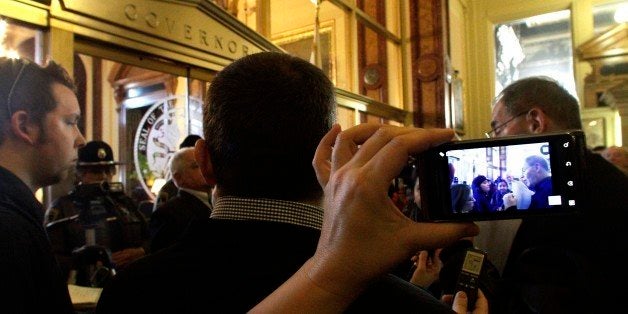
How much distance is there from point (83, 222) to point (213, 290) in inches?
94.4

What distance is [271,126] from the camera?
906mm

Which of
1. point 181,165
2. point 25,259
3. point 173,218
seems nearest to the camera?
point 25,259

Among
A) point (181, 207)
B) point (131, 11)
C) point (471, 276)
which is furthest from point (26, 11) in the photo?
point (471, 276)

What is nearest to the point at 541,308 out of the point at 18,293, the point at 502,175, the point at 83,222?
the point at 502,175

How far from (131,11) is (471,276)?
2.92 m

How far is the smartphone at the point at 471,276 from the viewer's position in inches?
39.4

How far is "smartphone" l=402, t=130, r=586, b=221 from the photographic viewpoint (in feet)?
2.33

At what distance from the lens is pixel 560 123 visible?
176cm

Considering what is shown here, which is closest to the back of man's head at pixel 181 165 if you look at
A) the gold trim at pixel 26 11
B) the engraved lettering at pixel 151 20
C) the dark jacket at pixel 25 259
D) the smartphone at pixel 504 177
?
the engraved lettering at pixel 151 20

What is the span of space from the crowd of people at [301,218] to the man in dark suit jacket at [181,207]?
1138 millimetres

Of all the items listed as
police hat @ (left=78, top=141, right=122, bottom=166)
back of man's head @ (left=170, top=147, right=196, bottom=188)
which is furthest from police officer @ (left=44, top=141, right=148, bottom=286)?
back of man's head @ (left=170, top=147, right=196, bottom=188)

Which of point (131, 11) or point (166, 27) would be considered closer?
point (131, 11)

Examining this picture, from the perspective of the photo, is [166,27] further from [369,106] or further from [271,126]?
[369,106]

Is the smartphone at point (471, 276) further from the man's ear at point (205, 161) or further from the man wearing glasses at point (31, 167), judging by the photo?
the man wearing glasses at point (31, 167)
